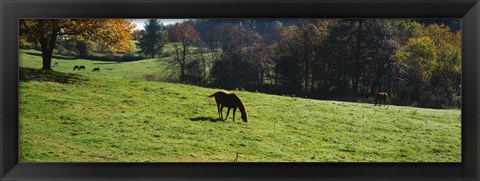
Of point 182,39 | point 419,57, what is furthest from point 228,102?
point 419,57

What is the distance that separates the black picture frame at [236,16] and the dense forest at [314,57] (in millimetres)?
485

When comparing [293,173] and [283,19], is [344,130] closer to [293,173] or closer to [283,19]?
[293,173]

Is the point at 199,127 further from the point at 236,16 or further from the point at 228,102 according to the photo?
the point at 236,16

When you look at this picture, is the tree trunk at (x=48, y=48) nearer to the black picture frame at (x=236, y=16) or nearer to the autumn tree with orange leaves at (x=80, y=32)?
the autumn tree with orange leaves at (x=80, y=32)

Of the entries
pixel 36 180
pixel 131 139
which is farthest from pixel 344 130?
pixel 36 180

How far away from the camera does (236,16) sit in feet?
18.4

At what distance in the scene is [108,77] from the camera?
6305 millimetres

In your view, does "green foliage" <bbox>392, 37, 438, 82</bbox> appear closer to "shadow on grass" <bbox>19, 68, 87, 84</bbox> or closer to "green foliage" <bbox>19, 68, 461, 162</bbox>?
"green foliage" <bbox>19, 68, 461, 162</bbox>

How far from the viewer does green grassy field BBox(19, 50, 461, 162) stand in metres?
5.96

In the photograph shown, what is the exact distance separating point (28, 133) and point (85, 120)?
64 centimetres

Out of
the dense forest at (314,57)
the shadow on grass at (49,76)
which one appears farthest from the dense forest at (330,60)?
the shadow on grass at (49,76)

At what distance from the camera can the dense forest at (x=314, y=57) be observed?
6.17 m

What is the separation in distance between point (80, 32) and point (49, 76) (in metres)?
0.64
